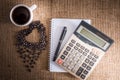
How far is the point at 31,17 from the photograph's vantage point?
928 mm

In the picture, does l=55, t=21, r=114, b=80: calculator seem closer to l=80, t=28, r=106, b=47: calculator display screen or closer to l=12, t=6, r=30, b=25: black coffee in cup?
l=80, t=28, r=106, b=47: calculator display screen

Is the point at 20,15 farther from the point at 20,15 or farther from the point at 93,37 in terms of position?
the point at 93,37

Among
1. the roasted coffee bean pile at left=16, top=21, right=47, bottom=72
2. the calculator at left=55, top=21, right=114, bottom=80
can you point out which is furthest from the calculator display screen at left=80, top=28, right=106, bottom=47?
the roasted coffee bean pile at left=16, top=21, right=47, bottom=72

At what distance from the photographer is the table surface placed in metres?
0.95

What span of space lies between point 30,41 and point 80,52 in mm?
141

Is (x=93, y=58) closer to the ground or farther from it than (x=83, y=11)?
closer to the ground

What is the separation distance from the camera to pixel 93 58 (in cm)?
93

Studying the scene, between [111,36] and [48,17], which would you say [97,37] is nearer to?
[111,36]

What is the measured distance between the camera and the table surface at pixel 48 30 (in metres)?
0.95

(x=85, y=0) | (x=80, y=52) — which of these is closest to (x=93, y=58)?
(x=80, y=52)

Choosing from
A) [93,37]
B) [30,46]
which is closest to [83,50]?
[93,37]

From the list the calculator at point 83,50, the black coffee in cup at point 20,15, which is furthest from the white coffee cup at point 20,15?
the calculator at point 83,50

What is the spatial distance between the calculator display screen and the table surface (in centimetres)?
3

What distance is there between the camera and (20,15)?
92 cm
